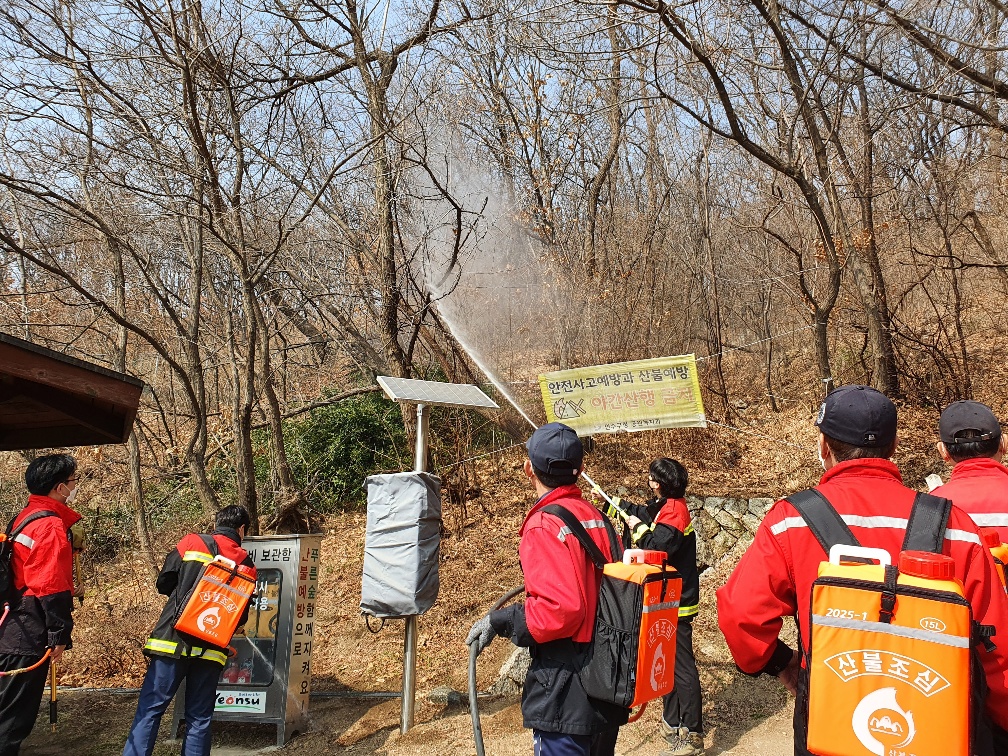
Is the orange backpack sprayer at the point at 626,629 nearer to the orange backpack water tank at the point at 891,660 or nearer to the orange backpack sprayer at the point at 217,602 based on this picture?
the orange backpack water tank at the point at 891,660

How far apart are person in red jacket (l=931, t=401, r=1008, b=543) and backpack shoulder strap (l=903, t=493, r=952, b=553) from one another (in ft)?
3.59

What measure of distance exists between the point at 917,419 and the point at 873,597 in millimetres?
9356

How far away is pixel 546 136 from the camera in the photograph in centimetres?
1205

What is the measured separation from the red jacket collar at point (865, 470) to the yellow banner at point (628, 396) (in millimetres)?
5778

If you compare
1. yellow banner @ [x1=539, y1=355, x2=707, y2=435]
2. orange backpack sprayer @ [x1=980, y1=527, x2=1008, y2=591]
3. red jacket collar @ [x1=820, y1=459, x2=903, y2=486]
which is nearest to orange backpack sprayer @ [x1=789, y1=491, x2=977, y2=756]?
red jacket collar @ [x1=820, y1=459, x2=903, y2=486]

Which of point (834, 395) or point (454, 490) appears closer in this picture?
point (834, 395)

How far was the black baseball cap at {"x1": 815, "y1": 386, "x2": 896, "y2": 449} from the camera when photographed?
7.64ft

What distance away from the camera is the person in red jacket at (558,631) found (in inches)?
114

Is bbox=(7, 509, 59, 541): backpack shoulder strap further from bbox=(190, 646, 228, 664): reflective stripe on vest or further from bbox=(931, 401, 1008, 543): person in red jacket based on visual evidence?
bbox=(931, 401, 1008, 543): person in red jacket

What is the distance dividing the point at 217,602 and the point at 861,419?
4015 mm

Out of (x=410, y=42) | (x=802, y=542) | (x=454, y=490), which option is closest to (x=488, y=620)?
(x=802, y=542)

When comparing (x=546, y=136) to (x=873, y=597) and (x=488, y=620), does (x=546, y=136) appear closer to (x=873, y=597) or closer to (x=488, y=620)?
(x=488, y=620)

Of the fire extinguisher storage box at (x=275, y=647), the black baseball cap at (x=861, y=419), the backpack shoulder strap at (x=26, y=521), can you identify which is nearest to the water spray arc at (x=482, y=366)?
the fire extinguisher storage box at (x=275, y=647)

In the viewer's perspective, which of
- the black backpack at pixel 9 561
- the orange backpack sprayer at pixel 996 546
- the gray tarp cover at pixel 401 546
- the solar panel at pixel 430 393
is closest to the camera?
the orange backpack sprayer at pixel 996 546
